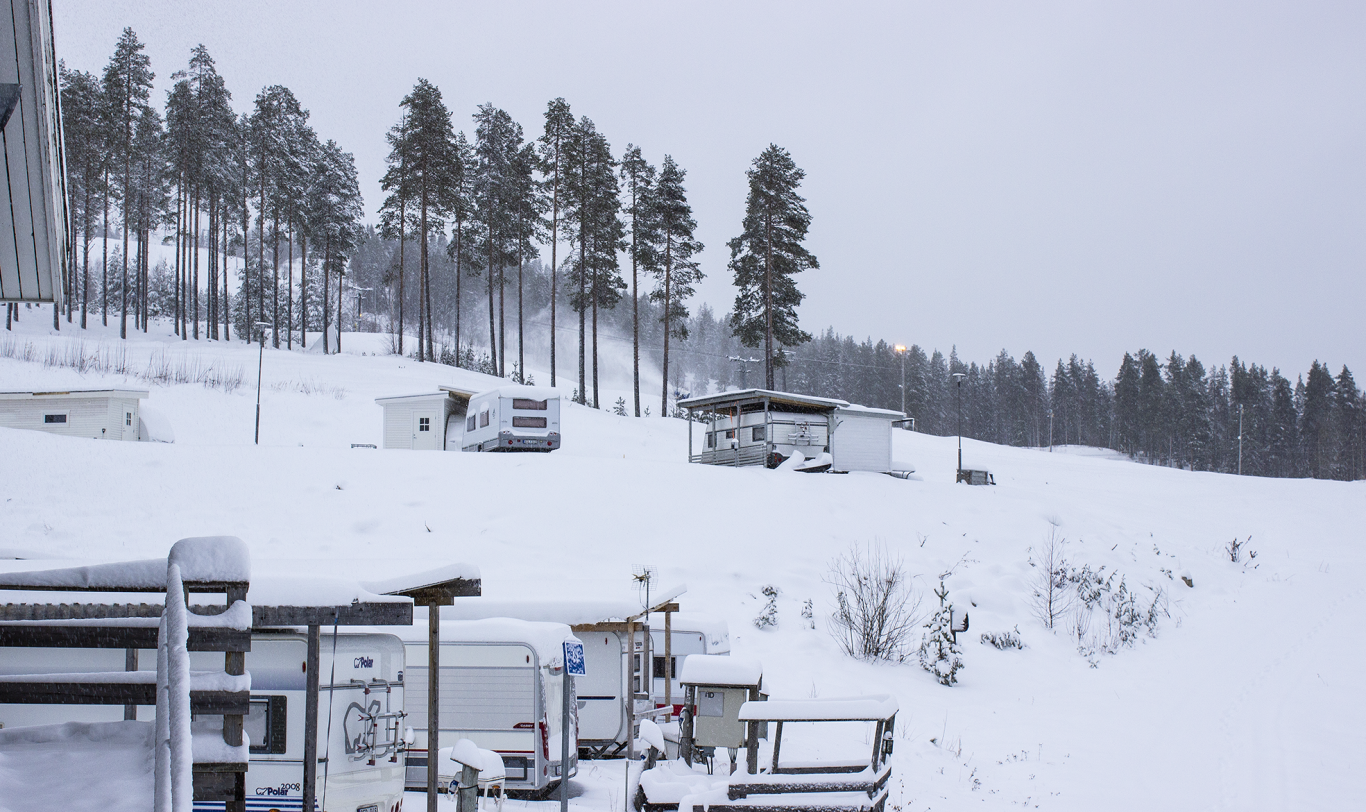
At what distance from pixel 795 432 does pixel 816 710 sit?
27.2 meters

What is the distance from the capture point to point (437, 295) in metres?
119

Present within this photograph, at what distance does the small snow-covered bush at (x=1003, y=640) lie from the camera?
72.6 ft

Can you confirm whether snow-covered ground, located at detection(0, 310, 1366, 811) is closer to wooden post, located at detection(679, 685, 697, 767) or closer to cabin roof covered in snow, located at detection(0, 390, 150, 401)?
wooden post, located at detection(679, 685, 697, 767)

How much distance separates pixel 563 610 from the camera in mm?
14312

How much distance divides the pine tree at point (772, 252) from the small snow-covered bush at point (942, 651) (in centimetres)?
2899

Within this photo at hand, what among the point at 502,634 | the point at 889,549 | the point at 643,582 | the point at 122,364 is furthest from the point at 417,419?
the point at 502,634

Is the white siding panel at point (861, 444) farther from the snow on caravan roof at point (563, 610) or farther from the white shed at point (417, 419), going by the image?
the snow on caravan roof at point (563, 610)

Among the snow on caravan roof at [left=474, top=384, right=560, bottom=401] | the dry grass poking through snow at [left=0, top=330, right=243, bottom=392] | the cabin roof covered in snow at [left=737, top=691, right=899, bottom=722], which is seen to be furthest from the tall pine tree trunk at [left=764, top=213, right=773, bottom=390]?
the cabin roof covered in snow at [left=737, top=691, right=899, bottom=722]

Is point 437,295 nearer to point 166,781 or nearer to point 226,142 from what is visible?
point 226,142

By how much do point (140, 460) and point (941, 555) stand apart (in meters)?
22.7

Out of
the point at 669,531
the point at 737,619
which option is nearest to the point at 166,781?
the point at 737,619

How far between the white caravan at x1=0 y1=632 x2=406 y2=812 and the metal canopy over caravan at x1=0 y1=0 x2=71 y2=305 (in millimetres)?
3583

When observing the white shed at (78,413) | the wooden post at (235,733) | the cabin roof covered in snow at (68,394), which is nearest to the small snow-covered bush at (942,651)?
the wooden post at (235,733)

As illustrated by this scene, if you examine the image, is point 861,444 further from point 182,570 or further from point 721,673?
point 182,570
